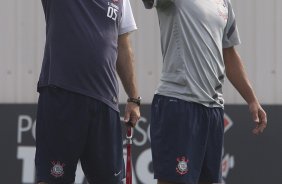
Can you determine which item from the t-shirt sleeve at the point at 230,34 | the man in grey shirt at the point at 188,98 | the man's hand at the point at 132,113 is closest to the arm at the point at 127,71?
the man's hand at the point at 132,113

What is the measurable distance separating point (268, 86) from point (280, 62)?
199mm

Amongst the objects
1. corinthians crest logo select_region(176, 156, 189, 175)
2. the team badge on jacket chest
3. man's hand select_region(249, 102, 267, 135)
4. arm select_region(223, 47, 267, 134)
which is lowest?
corinthians crest logo select_region(176, 156, 189, 175)

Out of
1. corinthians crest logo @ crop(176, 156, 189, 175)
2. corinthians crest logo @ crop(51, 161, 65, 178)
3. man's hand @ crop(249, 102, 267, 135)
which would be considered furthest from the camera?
man's hand @ crop(249, 102, 267, 135)

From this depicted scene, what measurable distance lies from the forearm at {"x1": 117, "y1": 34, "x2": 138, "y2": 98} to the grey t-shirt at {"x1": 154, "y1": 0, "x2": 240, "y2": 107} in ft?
0.45

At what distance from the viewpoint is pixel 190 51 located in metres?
3.34

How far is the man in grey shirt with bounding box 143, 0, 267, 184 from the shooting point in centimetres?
332

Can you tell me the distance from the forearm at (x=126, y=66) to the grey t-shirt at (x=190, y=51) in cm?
14

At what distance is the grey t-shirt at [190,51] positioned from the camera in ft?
11.0

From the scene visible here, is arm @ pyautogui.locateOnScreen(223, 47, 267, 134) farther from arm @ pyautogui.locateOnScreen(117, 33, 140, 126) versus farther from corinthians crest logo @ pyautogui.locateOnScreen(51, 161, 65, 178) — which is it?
corinthians crest logo @ pyautogui.locateOnScreen(51, 161, 65, 178)

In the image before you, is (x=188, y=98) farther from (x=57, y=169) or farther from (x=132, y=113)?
(x=57, y=169)

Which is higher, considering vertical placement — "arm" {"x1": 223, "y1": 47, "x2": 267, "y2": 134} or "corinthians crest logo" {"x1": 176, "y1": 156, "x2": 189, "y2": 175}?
"arm" {"x1": 223, "y1": 47, "x2": 267, "y2": 134}

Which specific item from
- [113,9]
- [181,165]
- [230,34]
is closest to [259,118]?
[230,34]

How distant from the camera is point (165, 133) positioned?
3334 mm

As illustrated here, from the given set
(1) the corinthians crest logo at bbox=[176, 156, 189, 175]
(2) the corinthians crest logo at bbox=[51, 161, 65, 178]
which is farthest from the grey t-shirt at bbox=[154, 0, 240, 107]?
(2) the corinthians crest logo at bbox=[51, 161, 65, 178]
